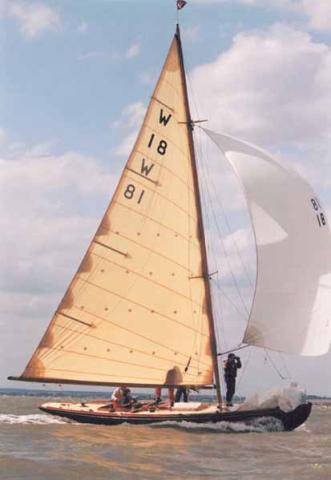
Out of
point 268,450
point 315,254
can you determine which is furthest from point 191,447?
point 315,254

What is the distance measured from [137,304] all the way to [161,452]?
868 centimetres

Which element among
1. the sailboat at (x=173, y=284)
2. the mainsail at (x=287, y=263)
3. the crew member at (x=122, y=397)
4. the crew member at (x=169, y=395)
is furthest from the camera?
the crew member at (x=122, y=397)

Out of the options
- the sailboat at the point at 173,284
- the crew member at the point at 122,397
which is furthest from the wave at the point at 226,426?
the crew member at the point at 122,397

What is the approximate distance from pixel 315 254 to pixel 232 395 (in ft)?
19.6

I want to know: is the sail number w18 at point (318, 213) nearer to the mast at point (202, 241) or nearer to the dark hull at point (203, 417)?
the mast at point (202, 241)

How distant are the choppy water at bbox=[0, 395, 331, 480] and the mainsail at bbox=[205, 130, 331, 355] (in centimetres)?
328

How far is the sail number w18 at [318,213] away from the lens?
31059 mm

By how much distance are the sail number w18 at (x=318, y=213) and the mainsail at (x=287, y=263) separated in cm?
4

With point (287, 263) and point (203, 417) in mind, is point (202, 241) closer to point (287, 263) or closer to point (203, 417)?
point (287, 263)

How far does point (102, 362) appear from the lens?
105ft

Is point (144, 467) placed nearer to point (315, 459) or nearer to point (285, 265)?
point (315, 459)

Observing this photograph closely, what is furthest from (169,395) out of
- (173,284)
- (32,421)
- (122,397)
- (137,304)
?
(32,421)

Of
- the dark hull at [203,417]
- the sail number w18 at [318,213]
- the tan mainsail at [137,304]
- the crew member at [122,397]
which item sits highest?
the sail number w18 at [318,213]

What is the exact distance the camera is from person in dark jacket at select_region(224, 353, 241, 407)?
105 ft
